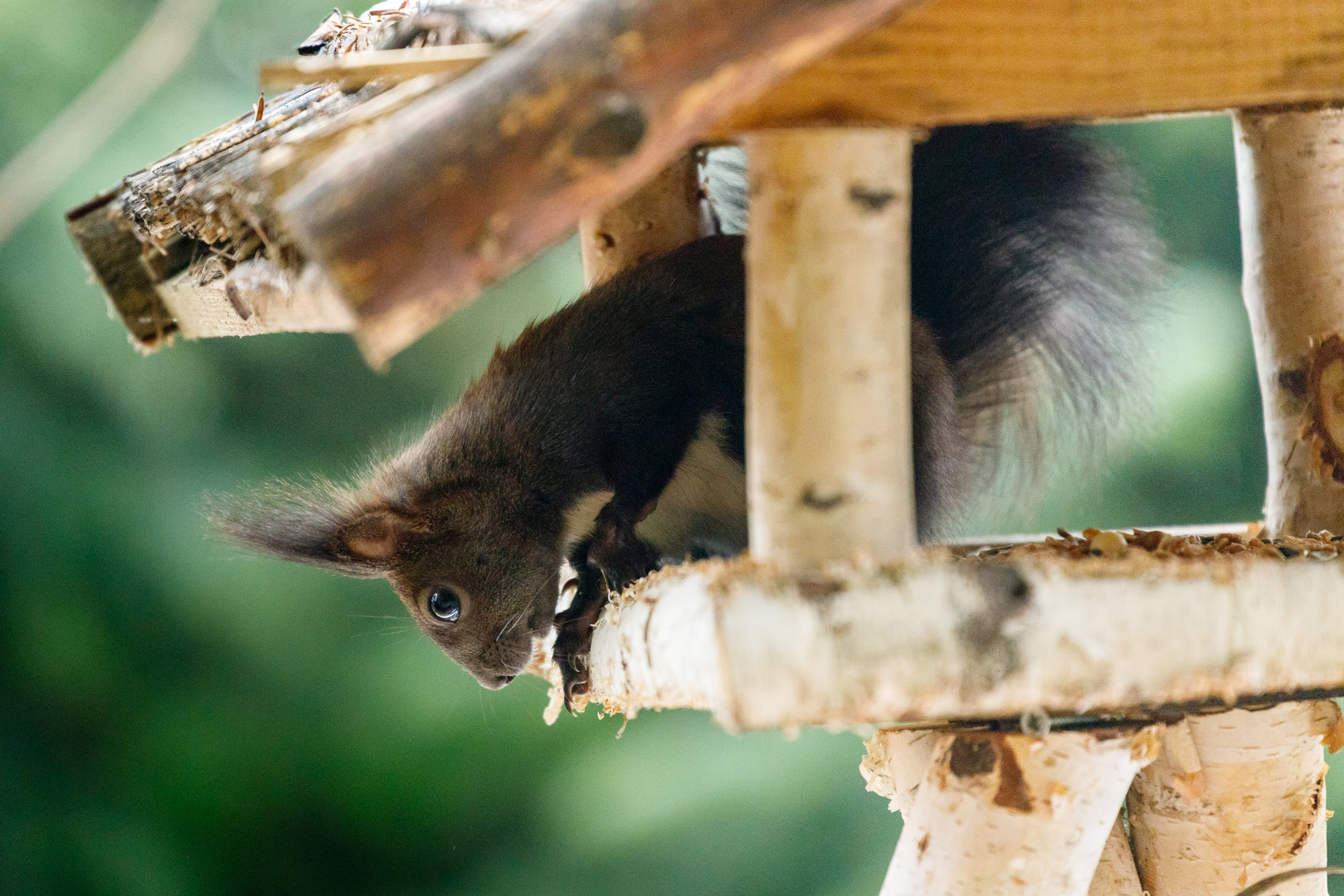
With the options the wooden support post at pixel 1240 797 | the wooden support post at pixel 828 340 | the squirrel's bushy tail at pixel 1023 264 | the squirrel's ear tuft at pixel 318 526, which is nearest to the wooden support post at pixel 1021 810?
the wooden support post at pixel 1240 797

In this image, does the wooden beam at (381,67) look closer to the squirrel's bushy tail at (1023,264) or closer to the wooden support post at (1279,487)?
the squirrel's bushy tail at (1023,264)

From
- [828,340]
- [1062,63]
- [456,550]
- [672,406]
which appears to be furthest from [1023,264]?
[456,550]

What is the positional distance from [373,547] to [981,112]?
1.03 meters

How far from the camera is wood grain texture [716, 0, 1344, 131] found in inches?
31.2

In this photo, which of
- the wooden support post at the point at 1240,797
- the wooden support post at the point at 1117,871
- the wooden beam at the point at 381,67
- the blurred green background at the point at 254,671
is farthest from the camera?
the blurred green background at the point at 254,671

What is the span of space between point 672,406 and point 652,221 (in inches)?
10.0

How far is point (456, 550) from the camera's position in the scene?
166 cm

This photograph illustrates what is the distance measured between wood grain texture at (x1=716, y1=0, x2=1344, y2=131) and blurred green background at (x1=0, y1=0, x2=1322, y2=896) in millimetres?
2471

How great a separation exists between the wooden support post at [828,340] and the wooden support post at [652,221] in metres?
0.71

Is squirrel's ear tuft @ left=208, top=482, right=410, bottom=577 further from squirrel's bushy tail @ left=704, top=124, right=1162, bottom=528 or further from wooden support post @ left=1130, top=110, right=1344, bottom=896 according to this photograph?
wooden support post @ left=1130, top=110, right=1344, bottom=896

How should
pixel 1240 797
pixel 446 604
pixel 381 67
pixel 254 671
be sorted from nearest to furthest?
pixel 381 67 → pixel 1240 797 → pixel 446 604 → pixel 254 671

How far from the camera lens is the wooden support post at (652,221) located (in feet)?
5.04

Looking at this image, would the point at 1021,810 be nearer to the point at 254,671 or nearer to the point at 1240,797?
the point at 1240,797

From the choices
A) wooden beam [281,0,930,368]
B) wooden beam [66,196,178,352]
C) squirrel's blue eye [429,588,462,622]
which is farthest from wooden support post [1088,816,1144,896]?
wooden beam [66,196,178,352]
